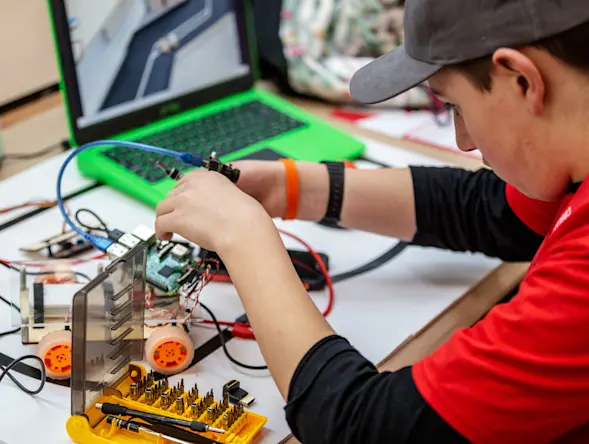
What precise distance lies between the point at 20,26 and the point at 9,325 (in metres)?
0.73

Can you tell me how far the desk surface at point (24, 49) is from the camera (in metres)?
1.39

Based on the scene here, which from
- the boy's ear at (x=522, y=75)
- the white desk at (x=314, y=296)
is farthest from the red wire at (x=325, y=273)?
the boy's ear at (x=522, y=75)

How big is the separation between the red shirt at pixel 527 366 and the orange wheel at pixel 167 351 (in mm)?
284

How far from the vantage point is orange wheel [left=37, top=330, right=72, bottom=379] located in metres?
0.81

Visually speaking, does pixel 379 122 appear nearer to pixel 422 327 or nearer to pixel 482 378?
pixel 422 327

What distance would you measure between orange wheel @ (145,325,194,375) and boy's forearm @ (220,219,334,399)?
0.37 ft

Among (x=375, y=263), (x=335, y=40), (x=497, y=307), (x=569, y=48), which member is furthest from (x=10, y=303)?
(x=335, y=40)

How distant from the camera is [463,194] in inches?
41.2

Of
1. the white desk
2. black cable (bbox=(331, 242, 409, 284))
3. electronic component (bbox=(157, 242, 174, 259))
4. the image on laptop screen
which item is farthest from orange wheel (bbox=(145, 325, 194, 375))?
the image on laptop screen

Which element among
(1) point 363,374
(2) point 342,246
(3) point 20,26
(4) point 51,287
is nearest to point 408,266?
(2) point 342,246

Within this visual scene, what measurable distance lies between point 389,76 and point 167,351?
1.22ft

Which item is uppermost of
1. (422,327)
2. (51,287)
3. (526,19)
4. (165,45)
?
(526,19)

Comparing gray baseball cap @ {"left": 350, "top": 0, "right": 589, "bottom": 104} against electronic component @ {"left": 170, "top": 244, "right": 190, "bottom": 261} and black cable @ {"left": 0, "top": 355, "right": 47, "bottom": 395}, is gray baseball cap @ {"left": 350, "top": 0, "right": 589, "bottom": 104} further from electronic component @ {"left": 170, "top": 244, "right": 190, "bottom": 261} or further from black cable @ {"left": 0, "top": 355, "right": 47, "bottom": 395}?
black cable @ {"left": 0, "top": 355, "right": 47, "bottom": 395}

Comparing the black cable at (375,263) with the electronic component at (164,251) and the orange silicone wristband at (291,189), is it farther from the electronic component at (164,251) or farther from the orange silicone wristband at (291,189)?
the electronic component at (164,251)
